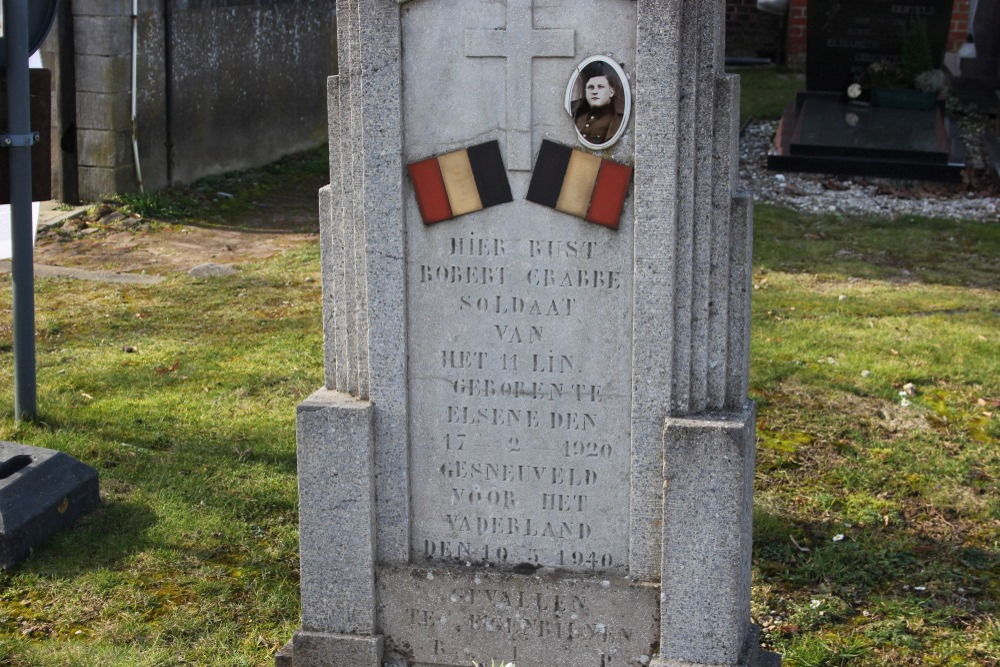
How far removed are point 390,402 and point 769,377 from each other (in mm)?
3232

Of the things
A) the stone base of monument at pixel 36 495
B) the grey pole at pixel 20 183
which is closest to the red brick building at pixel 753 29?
the grey pole at pixel 20 183

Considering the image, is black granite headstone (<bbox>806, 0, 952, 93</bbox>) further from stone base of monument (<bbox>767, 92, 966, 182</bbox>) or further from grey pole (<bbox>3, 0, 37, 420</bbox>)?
grey pole (<bbox>3, 0, 37, 420</bbox>)

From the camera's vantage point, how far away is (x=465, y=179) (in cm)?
390

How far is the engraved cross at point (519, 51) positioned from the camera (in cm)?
380

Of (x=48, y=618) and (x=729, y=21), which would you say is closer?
(x=48, y=618)

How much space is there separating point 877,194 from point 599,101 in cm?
855

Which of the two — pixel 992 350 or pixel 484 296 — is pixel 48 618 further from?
pixel 992 350

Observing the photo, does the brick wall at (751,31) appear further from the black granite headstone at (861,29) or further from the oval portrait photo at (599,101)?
the oval portrait photo at (599,101)

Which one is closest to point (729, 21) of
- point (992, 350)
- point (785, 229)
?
point (785, 229)

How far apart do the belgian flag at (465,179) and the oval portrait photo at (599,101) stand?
26 centimetres

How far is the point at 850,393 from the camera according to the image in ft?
21.6

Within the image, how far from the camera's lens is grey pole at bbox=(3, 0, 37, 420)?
5672 mm

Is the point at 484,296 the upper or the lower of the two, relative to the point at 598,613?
upper

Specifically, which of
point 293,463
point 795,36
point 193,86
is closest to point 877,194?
point 193,86
